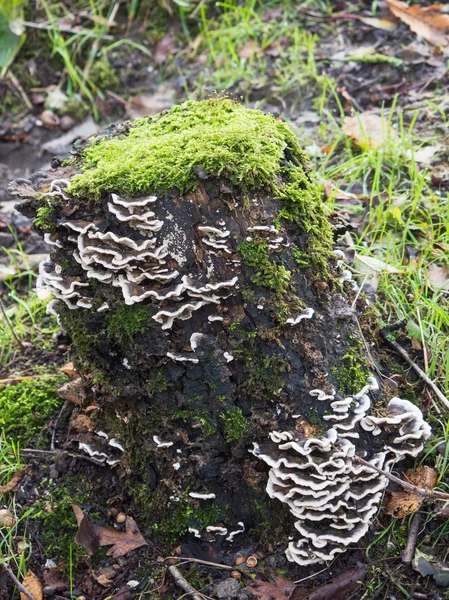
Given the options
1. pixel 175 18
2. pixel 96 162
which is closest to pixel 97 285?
pixel 96 162

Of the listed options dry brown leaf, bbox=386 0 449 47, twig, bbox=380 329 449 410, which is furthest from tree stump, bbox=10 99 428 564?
dry brown leaf, bbox=386 0 449 47

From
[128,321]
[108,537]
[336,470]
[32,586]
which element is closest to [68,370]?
[108,537]

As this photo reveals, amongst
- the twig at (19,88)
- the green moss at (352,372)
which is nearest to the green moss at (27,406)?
the green moss at (352,372)

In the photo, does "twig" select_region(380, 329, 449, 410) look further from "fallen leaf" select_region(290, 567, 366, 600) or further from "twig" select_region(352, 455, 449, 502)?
"fallen leaf" select_region(290, 567, 366, 600)

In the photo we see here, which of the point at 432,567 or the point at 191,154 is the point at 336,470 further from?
the point at 191,154

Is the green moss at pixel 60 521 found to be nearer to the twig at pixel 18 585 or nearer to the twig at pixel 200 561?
the twig at pixel 18 585

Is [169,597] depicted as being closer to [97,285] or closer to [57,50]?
[97,285]
